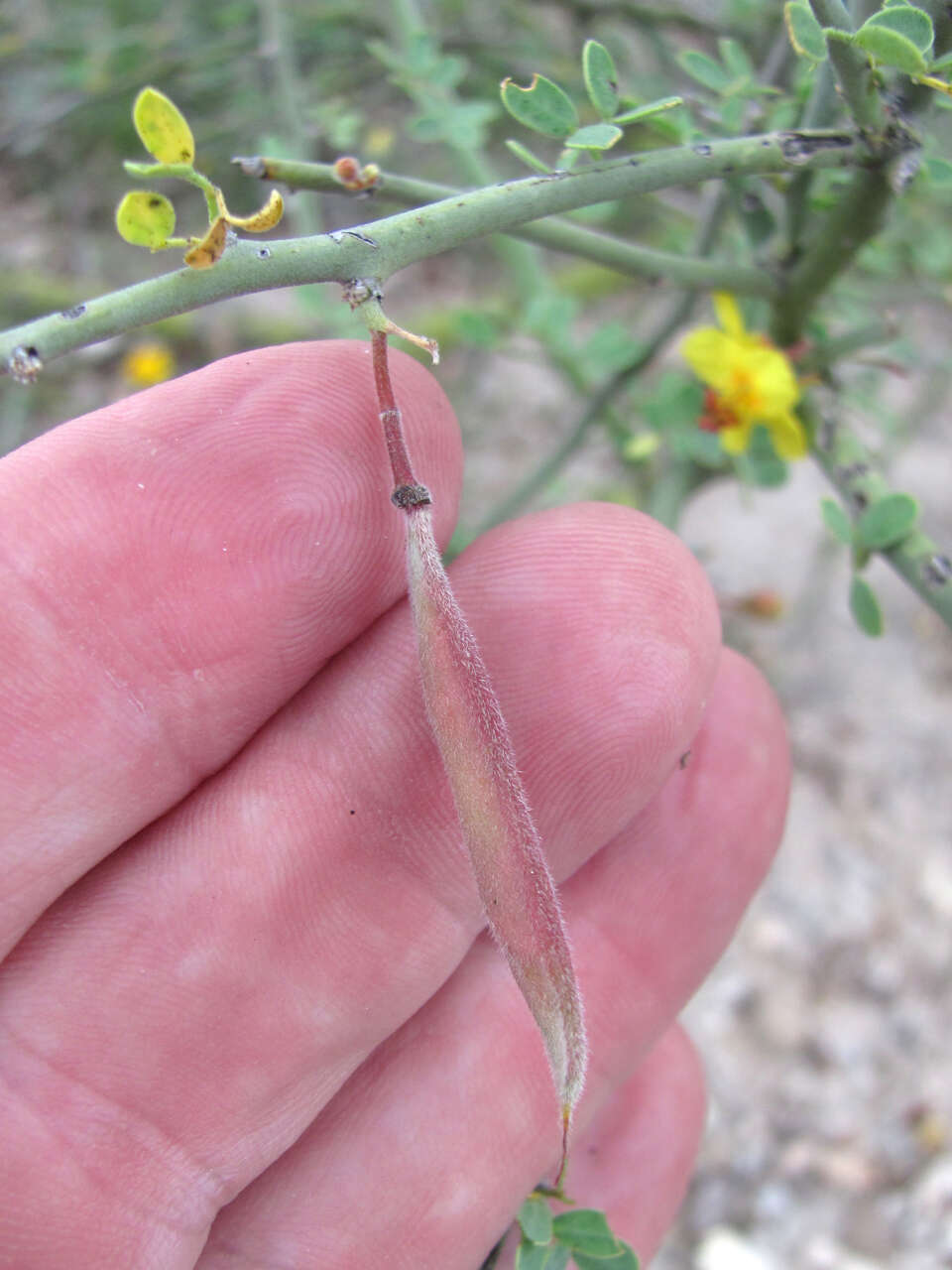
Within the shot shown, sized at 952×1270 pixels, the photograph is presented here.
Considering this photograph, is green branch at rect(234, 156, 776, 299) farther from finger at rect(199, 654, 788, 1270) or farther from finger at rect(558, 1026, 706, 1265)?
finger at rect(558, 1026, 706, 1265)

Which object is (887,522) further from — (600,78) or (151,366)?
(151,366)

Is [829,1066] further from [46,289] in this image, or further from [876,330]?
[46,289]

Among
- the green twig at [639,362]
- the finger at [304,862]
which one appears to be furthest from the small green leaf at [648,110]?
the green twig at [639,362]

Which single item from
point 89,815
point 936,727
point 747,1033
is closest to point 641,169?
point 89,815

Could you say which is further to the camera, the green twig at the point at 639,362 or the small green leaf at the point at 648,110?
the green twig at the point at 639,362

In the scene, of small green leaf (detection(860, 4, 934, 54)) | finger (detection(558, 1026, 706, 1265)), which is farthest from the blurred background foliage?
finger (detection(558, 1026, 706, 1265))

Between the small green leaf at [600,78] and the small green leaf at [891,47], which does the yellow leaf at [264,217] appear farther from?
the small green leaf at [891,47]
